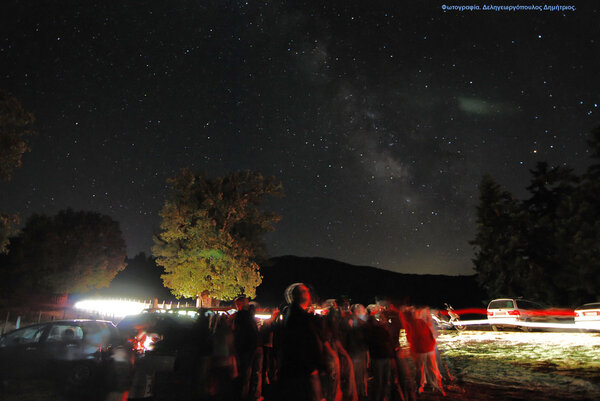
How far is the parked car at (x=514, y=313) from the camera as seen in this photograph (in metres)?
21.7

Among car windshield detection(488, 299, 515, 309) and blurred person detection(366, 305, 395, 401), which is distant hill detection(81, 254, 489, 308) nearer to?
car windshield detection(488, 299, 515, 309)

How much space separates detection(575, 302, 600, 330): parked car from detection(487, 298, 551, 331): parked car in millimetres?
3238

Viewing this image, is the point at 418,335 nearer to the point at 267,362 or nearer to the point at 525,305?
the point at 267,362

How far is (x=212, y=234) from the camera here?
97.7 feet

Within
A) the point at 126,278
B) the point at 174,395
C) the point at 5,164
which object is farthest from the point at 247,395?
the point at 126,278

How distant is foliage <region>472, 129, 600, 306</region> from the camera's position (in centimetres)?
A: 2964

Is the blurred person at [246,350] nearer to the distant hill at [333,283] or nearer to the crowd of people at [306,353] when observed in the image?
the crowd of people at [306,353]

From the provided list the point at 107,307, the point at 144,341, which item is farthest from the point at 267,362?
the point at 107,307

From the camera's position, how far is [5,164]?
16.7 meters

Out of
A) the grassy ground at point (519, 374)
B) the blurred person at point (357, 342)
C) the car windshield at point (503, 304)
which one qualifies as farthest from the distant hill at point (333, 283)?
the blurred person at point (357, 342)

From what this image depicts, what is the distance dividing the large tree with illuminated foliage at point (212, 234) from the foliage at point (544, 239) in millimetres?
22189

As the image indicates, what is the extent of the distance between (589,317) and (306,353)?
19.2 meters

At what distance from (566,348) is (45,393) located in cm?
1524

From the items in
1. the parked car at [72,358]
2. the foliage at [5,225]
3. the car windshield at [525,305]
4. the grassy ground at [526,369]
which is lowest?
the grassy ground at [526,369]
